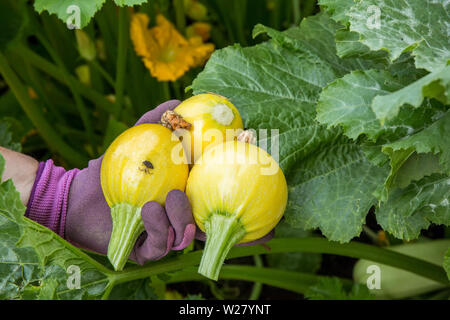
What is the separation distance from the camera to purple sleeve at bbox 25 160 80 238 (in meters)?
1.11

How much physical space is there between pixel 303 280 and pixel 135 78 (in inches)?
32.3

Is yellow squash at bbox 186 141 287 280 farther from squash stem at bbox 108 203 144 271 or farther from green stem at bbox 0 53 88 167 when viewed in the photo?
green stem at bbox 0 53 88 167

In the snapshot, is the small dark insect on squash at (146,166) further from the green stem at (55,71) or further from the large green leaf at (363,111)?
the green stem at (55,71)

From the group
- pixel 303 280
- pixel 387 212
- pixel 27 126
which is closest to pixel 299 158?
pixel 387 212

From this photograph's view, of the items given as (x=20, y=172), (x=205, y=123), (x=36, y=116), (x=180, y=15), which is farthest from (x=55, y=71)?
(x=205, y=123)

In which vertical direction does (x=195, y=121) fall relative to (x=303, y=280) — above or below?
above

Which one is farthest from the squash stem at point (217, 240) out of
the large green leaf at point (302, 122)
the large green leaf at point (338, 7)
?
the large green leaf at point (338, 7)

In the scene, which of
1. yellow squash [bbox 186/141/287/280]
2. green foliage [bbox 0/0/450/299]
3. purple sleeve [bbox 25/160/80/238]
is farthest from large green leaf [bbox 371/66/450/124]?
purple sleeve [bbox 25/160/80/238]

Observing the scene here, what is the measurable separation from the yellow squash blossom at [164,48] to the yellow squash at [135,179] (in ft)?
2.19

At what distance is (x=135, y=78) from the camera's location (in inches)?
70.2

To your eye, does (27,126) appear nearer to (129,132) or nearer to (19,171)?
(19,171)

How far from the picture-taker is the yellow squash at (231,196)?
3.02 feet

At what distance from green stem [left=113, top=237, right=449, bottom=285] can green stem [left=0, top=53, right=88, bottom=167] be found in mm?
694
